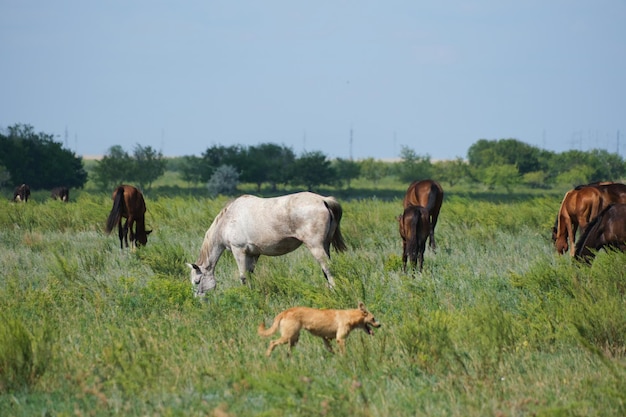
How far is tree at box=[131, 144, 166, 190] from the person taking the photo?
A: 7275 cm

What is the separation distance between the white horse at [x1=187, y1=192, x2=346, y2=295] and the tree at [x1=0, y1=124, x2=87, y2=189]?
5254cm

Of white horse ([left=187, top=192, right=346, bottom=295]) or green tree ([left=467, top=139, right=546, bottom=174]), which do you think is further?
green tree ([left=467, top=139, right=546, bottom=174])

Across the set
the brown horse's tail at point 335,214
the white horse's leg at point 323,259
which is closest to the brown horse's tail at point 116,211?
the brown horse's tail at point 335,214

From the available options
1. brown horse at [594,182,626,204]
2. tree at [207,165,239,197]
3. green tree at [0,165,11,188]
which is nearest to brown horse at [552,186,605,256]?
brown horse at [594,182,626,204]

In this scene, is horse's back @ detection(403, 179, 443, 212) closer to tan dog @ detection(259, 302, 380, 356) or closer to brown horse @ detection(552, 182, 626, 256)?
brown horse @ detection(552, 182, 626, 256)

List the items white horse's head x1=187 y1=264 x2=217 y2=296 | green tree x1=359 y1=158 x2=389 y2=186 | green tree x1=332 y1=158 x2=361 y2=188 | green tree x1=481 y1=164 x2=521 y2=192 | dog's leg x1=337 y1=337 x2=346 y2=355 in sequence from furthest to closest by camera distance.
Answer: green tree x1=359 y1=158 x2=389 y2=186 < green tree x1=332 y1=158 x2=361 y2=188 < green tree x1=481 y1=164 x2=521 y2=192 < white horse's head x1=187 y1=264 x2=217 y2=296 < dog's leg x1=337 y1=337 x2=346 y2=355

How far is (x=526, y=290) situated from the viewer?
9969 millimetres

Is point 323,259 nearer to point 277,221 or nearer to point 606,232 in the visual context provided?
point 277,221

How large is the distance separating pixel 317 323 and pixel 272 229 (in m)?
4.30

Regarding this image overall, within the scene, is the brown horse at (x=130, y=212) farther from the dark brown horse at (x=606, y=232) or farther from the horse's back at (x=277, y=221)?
the dark brown horse at (x=606, y=232)

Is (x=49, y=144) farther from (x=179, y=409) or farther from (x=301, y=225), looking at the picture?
(x=179, y=409)

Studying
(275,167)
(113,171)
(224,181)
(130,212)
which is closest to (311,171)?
(275,167)

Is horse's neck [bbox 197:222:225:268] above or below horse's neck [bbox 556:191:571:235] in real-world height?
below

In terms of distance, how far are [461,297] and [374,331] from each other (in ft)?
6.96
